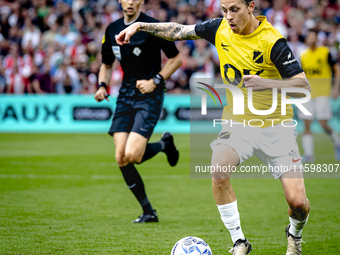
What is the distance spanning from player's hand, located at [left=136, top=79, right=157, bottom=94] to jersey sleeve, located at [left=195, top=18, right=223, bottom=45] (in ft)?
4.61

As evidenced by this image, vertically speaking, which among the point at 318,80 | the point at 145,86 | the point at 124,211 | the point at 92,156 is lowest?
the point at 92,156

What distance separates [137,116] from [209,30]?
1.82 metres

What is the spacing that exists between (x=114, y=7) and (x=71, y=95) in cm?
575

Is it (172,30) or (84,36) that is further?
(84,36)

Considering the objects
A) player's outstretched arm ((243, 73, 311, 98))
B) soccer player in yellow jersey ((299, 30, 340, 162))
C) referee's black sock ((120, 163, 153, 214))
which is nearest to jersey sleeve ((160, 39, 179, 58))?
referee's black sock ((120, 163, 153, 214))

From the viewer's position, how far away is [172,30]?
471 cm

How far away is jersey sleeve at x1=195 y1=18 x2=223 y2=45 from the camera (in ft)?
14.6

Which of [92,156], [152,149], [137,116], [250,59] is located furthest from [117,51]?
[92,156]

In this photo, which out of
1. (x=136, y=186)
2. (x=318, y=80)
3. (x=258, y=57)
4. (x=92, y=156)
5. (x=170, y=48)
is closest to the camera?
(x=258, y=57)

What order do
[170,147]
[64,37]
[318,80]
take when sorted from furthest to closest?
[64,37]
[318,80]
[170,147]

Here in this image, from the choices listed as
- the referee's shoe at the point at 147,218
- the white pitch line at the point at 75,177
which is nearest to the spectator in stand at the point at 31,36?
the white pitch line at the point at 75,177

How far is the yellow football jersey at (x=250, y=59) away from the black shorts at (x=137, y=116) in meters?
1.61

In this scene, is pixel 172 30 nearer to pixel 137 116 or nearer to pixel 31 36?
pixel 137 116

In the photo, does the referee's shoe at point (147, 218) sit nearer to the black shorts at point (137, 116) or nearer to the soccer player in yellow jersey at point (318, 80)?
the black shorts at point (137, 116)
